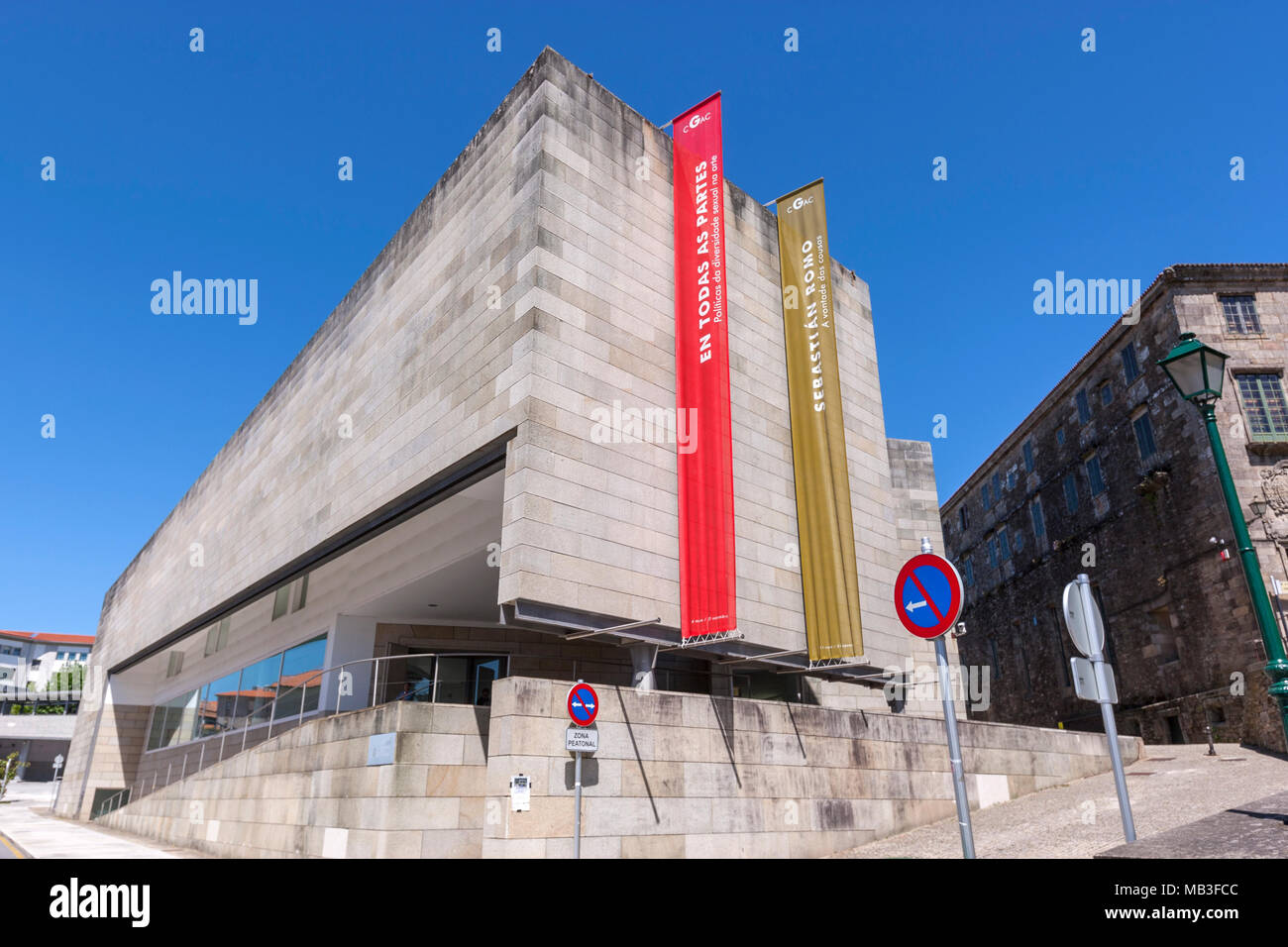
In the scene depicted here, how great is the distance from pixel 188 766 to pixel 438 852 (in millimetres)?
14182

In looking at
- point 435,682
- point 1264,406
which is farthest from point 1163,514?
point 435,682

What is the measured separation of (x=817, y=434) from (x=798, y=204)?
6.55 meters

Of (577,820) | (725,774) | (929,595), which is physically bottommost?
(577,820)

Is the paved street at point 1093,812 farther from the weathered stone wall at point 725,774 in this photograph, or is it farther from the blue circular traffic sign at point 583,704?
the blue circular traffic sign at point 583,704

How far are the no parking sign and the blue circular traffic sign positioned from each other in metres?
6.46

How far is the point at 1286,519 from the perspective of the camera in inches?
1016

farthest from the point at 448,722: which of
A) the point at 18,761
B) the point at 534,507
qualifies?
the point at 18,761

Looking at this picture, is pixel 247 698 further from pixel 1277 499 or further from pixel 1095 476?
pixel 1095 476

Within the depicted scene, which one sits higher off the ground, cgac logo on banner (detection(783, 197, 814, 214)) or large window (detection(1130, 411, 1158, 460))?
cgac logo on banner (detection(783, 197, 814, 214))

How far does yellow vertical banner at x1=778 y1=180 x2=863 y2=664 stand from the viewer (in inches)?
730

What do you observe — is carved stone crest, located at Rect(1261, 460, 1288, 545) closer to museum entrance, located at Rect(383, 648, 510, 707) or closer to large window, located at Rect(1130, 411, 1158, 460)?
large window, located at Rect(1130, 411, 1158, 460)

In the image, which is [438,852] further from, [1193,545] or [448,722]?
[1193,545]

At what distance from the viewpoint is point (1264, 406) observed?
27516mm

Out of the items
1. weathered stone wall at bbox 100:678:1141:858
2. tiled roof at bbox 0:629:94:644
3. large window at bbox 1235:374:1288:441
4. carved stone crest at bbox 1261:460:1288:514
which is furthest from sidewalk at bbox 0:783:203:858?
tiled roof at bbox 0:629:94:644
